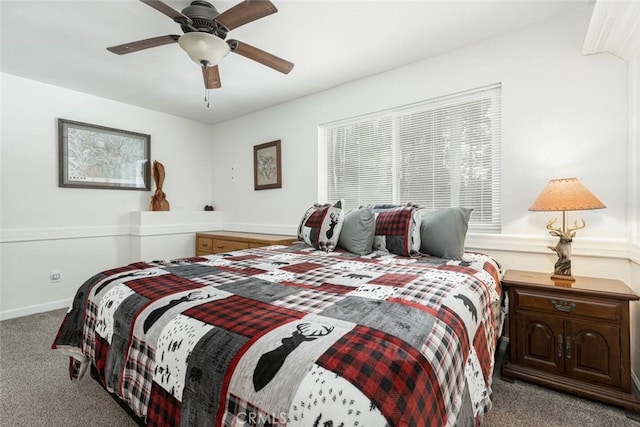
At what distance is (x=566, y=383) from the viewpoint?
1704 mm

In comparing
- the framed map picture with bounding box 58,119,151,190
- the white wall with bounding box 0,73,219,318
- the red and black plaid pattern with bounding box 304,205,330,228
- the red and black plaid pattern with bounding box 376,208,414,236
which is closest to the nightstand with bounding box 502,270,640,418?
the red and black plaid pattern with bounding box 376,208,414,236

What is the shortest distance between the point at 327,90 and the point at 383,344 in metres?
3.25

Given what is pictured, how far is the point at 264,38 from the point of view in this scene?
2.43m

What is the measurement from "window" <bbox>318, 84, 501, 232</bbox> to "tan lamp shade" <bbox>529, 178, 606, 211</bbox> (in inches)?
22.8

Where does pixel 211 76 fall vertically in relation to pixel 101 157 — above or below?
above

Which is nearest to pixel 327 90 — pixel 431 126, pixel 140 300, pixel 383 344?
pixel 431 126

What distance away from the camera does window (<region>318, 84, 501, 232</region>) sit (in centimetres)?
252

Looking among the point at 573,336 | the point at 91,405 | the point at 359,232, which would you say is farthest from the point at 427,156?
the point at 91,405

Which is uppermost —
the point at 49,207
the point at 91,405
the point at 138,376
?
the point at 49,207

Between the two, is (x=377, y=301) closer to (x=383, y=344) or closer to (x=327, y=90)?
(x=383, y=344)

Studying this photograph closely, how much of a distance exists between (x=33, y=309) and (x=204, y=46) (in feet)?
11.2

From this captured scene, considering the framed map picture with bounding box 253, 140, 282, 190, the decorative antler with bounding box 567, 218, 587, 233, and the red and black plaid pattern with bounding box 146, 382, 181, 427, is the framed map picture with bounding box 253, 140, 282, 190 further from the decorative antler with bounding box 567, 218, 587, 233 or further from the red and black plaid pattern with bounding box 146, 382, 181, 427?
the red and black plaid pattern with bounding box 146, 382, 181, 427

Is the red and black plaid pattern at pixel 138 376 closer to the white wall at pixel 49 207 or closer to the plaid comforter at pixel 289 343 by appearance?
the plaid comforter at pixel 289 343

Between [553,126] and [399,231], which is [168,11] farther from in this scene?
[553,126]
